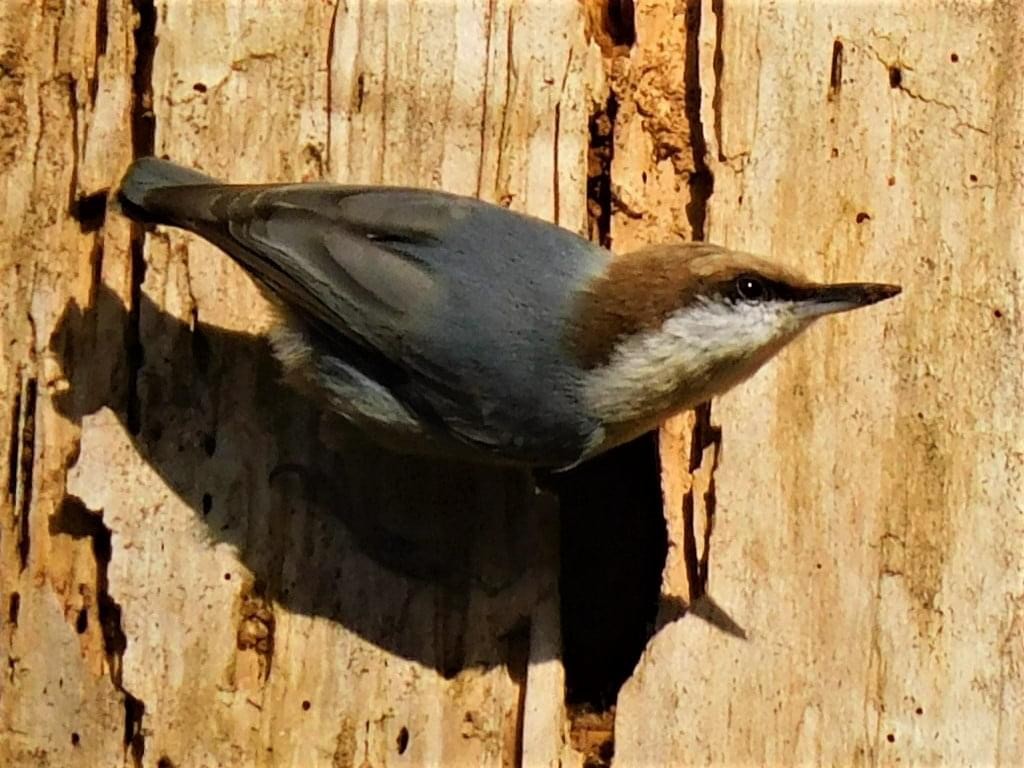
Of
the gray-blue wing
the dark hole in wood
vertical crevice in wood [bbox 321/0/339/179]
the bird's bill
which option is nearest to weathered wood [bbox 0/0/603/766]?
vertical crevice in wood [bbox 321/0/339/179]

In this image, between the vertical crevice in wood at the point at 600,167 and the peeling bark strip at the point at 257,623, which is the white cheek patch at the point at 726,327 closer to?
the vertical crevice in wood at the point at 600,167

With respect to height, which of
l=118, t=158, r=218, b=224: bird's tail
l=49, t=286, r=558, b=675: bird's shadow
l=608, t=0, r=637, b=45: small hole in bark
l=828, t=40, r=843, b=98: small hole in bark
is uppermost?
l=608, t=0, r=637, b=45: small hole in bark

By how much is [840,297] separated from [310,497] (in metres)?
0.89

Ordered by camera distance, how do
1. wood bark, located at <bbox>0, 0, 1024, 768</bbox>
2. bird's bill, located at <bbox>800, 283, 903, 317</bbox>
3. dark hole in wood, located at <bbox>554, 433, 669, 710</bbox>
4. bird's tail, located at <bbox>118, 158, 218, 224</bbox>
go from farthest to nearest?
dark hole in wood, located at <bbox>554, 433, 669, 710</bbox> < wood bark, located at <bbox>0, 0, 1024, 768</bbox> < bird's tail, located at <bbox>118, 158, 218, 224</bbox> < bird's bill, located at <bbox>800, 283, 903, 317</bbox>

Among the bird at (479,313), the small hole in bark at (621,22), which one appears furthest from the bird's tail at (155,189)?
the small hole in bark at (621,22)

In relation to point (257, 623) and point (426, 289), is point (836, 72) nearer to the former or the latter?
point (426, 289)

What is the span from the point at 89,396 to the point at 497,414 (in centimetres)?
68

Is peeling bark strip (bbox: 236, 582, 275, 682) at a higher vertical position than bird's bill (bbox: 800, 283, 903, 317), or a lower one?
lower

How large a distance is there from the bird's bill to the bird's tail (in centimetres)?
92

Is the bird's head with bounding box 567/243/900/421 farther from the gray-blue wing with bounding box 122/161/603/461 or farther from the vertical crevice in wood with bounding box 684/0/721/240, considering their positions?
the vertical crevice in wood with bounding box 684/0/721/240

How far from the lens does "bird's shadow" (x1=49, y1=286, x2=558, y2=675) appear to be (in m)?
2.63

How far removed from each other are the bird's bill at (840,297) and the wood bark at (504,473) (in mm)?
336

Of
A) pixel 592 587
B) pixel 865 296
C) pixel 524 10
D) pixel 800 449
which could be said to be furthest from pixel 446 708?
pixel 524 10

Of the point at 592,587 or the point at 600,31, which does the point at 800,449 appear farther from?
the point at 600,31
